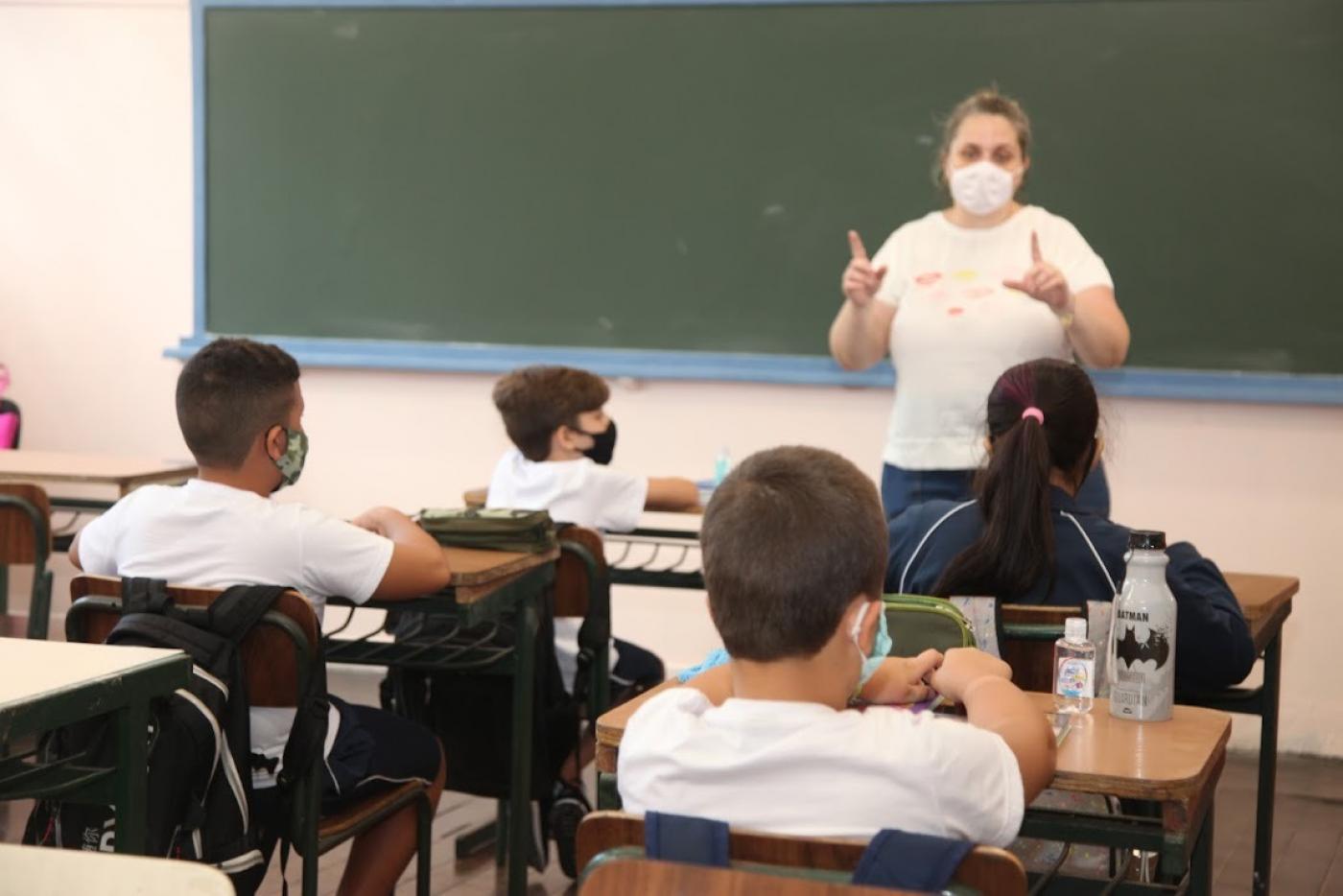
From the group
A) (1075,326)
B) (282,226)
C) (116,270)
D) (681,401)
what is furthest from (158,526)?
(116,270)

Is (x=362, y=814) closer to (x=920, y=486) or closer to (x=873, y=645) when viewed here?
(x=873, y=645)

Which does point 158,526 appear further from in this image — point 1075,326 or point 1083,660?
point 1075,326

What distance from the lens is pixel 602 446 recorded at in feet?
12.9

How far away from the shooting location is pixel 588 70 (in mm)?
5258

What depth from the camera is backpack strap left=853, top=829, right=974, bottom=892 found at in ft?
4.28

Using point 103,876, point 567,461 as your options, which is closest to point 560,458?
point 567,461

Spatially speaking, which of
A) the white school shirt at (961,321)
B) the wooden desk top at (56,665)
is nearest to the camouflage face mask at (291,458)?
the wooden desk top at (56,665)

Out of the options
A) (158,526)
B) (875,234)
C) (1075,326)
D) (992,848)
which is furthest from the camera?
(875,234)

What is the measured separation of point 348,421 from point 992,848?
15.0ft

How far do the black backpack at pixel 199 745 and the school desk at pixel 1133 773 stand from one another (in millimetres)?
596

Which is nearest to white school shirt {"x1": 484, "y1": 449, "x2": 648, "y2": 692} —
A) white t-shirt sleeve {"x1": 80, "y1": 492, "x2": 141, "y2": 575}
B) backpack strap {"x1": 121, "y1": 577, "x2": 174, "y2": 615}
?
white t-shirt sleeve {"x1": 80, "y1": 492, "x2": 141, "y2": 575}

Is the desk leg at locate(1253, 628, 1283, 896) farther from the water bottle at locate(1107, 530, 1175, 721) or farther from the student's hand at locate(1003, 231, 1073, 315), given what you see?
the water bottle at locate(1107, 530, 1175, 721)

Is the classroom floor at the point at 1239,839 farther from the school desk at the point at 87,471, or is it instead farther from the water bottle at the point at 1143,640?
the water bottle at the point at 1143,640

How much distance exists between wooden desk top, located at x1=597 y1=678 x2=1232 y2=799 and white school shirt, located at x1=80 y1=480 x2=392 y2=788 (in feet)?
2.59
